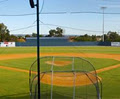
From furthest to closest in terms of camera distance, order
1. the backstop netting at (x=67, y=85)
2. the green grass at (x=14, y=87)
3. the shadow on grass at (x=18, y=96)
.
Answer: the green grass at (x=14, y=87) < the shadow on grass at (x=18, y=96) < the backstop netting at (x=67, y=85)

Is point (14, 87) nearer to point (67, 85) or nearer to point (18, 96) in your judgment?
point (18, 96)

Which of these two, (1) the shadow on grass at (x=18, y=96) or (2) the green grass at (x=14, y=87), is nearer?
(1) the shadow on grass at (x=18, y=96)

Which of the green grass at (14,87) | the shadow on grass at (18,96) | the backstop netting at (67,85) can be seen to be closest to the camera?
the backstop netting at (67,85)

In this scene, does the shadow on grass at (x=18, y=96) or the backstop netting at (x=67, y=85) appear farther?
the shadow on grass at (x=18, y=96)

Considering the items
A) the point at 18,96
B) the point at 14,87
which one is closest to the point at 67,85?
the point at 14,87

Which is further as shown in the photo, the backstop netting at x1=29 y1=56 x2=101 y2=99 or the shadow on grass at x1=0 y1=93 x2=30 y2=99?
the shadow on grass at x1=0 y1=93 x2=30 y2=99

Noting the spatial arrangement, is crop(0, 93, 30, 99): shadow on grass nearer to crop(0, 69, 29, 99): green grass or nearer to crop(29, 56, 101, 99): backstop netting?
crop(0, 69, 29, 99): green grass

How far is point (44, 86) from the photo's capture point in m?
11.8

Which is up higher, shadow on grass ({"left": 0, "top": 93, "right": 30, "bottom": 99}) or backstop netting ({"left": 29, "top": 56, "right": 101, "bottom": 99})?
backstop netting ({"left": 29, "top": 56, "right": 101, "bottom": 99})

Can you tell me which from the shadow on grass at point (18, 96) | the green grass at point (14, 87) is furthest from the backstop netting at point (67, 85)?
the green grass at point (14, 87)

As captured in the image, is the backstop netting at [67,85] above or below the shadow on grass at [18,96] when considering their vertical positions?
above

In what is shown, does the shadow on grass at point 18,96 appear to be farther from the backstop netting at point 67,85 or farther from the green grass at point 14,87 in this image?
the backstop netting at point 67,85

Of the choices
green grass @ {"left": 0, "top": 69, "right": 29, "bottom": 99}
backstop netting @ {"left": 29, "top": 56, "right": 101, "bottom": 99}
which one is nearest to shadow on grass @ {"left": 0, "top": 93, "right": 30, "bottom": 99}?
green grass @ {"left": 0, "top": 69, "right": 29, "bottom": 99}

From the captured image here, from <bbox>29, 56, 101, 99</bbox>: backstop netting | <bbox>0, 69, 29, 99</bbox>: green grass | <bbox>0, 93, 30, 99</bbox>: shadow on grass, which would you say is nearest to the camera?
<bbox>29, 56, 101, 99</bbox>: backstop netting
